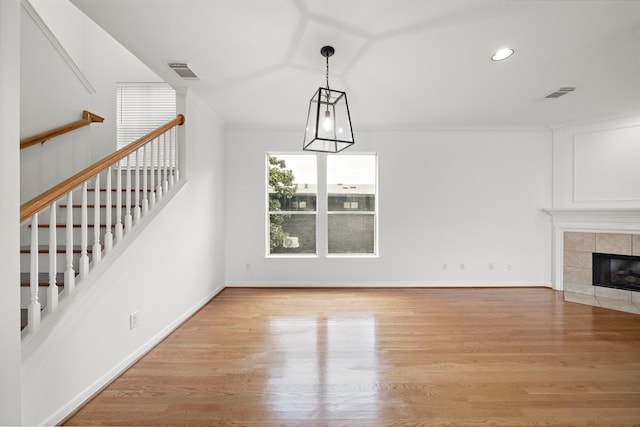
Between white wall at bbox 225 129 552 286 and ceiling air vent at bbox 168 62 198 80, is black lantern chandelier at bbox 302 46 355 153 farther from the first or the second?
white wall at bbox 225 129 552 286

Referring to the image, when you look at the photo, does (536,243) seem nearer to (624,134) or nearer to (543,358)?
(624,134)

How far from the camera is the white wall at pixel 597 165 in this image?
4.41 metres

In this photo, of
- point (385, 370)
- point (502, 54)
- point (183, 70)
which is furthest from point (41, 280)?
point (502, 54)

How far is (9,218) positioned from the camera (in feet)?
4.35

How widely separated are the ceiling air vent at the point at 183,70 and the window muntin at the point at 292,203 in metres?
2.10

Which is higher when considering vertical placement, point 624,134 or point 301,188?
point 624,134

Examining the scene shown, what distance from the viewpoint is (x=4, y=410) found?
1.28m

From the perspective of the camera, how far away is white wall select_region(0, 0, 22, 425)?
4.22ft

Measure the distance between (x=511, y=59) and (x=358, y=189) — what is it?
9.42 feet

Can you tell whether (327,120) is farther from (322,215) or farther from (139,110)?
(139,110)

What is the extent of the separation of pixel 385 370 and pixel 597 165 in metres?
4.92

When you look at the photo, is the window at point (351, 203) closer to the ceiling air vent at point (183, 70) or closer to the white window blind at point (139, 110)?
Result: the ceiling air vent at point (183, 70)

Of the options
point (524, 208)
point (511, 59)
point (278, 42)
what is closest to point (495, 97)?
point (511, 59)

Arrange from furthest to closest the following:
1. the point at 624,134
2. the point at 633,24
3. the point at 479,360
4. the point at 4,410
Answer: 1. the point at 624,134
2. the point at 479,360
3. the point at 633,24
4. the point at 4,410
